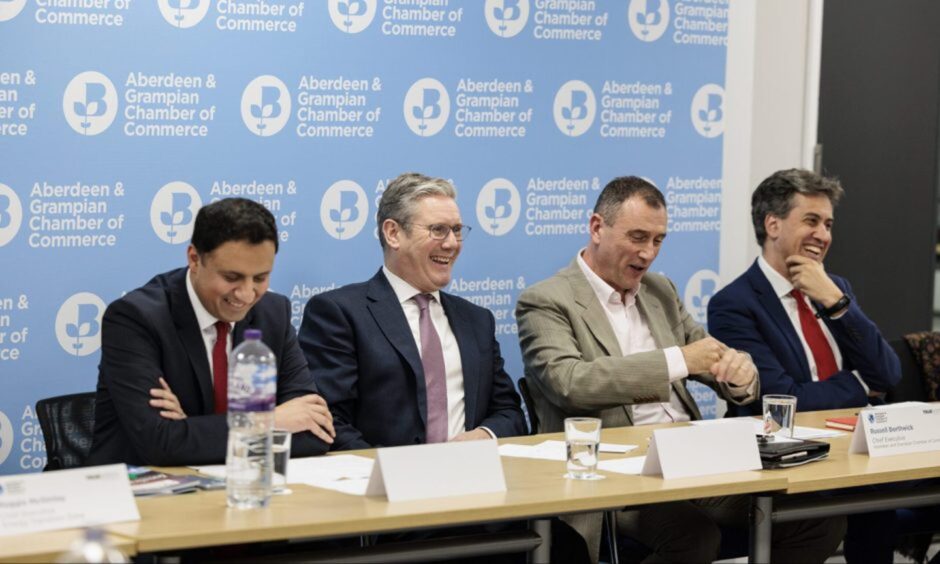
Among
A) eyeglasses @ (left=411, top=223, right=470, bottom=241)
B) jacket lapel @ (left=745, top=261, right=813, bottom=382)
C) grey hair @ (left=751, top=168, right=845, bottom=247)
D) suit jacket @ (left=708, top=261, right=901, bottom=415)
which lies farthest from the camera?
grey hair @ (left=751, top=168, right=845, bottom=247)

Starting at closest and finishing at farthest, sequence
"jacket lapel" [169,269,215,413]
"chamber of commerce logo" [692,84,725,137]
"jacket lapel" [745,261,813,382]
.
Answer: "jacket lapel" [169,269,215,413] → "jacket lapel" [745,261,813,382] → "chamber of commerce logo" [692,84,725,137]

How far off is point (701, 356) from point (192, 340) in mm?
1683

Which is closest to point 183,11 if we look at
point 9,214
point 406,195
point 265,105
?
point 265,105

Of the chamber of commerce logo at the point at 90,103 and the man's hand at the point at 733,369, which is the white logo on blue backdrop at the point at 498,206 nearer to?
the man's hand at the point at 733,369

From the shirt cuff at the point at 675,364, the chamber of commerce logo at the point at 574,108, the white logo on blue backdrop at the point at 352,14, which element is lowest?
the shirt cuff at the point at 675,364

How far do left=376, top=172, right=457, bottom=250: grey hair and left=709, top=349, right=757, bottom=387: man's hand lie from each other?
1.05m

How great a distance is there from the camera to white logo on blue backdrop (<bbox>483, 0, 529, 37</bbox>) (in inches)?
193

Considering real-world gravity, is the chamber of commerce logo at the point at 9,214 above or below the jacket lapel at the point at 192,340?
above

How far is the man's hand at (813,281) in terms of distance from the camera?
470 centimetres

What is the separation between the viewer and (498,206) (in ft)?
16.2

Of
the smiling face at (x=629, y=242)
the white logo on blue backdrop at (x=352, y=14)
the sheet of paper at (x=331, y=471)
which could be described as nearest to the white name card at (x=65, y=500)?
the sheet of paper at (x=331, y=471)

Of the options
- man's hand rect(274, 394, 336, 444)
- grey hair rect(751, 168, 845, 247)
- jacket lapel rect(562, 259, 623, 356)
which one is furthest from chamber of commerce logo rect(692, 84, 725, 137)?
man's hand rect(274, 394, 336, 444)

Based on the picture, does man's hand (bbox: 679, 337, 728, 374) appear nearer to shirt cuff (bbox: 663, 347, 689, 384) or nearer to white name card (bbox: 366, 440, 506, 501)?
shirt cuff (bbox: 663, 347, 689, 384)

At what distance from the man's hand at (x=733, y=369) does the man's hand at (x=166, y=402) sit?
177cm
